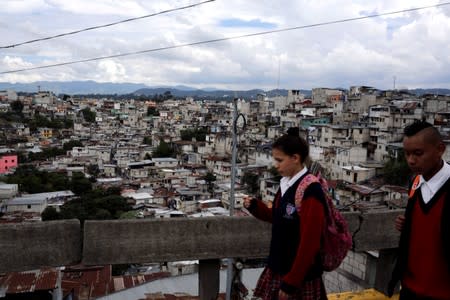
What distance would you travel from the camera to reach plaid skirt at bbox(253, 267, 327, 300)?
2.02 m

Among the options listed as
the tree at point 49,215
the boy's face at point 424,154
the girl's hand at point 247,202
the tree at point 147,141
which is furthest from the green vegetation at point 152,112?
the boy's face at point 424,154

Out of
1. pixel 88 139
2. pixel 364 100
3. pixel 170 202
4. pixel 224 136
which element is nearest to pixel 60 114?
pixel 88 139

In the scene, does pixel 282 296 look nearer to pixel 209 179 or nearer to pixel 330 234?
pixel 330 234

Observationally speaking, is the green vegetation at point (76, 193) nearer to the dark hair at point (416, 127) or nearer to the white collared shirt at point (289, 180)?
the white collared shirt at point (289, 180)

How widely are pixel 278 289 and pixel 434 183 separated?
81 centimetres

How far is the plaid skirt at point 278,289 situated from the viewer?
2.02 meters

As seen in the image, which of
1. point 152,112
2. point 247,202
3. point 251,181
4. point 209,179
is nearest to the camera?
point 247,202

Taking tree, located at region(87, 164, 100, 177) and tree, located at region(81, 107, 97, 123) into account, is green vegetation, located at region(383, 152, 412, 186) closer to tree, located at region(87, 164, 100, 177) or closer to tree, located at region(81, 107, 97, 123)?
tree, located at region(87, 164, 100, 177)

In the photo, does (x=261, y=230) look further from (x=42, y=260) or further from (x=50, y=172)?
(x=50, y=172)

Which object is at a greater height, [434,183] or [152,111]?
[434,183]

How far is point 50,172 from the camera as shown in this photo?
34.9 metres

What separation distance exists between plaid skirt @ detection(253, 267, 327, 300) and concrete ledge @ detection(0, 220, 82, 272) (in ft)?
3.31

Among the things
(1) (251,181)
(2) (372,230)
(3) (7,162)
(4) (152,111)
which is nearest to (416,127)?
(2) (372,230)

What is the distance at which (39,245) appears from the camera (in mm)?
2412
